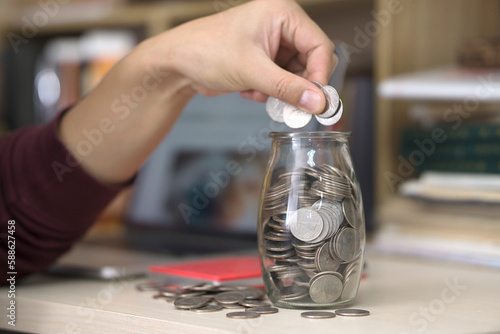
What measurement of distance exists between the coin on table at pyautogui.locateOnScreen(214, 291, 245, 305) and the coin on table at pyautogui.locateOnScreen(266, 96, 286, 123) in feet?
0.69

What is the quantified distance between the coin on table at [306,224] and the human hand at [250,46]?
0.16m

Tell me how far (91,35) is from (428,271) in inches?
58.0

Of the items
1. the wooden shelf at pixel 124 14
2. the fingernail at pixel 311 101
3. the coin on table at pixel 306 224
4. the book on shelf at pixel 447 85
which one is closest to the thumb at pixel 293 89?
the fingernail at pixel 311 101

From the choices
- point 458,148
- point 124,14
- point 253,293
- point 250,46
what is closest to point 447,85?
point 458,148

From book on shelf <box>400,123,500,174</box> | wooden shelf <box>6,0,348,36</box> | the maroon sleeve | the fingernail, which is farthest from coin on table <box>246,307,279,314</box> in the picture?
wooden shelf <box>6,0,348,36</box>

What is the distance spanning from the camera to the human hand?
2.56 ft

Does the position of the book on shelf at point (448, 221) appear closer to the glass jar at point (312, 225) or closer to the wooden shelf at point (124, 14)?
the glass jar at point (312, 225)

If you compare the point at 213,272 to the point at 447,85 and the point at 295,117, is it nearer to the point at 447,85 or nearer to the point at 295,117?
the point at 295,117

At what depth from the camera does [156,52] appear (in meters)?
0.87

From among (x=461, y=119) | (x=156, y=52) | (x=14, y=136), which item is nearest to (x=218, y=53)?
(x=156, y=52)

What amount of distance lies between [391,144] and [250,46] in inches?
27.3

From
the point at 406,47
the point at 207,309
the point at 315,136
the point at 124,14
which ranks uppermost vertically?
the point at 124,14

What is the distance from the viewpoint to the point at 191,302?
0.69m

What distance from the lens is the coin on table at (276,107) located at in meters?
0.76
